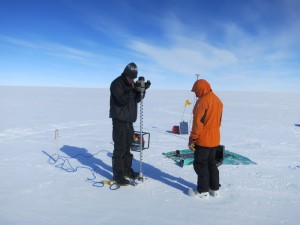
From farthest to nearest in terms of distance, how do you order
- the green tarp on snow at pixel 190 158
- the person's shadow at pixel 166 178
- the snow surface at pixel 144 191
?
the green tarp on snow at pixel 190 158 → the person's shadow at pixel 166 178 → the snow surface at pixel 144 191

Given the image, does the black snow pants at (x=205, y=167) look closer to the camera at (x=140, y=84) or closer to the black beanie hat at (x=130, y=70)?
the camera at (x=140, y=84)

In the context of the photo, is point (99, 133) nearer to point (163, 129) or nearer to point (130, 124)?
point (163, 129)

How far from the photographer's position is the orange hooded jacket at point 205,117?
4246 millimetres

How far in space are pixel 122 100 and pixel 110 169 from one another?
6.56ft

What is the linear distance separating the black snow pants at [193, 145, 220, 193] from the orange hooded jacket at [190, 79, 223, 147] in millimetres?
135

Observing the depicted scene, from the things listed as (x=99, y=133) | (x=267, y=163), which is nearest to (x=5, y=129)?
(x=99, y=133)

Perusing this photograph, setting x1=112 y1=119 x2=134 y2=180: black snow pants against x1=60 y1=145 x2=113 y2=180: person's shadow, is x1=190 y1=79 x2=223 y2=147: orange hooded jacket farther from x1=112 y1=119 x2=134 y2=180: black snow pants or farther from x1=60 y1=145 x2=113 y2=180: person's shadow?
x1=60 y1=145 x2=113 y2=180: person's shadow

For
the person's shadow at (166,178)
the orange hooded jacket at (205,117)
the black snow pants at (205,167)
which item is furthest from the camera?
the person's shadow at (166,178)

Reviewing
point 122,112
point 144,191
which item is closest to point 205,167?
point 144,191

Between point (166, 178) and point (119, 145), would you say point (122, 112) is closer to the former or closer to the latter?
point (119, 145)

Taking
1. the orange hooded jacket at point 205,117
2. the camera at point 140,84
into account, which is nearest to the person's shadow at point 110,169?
the orange hooded jacket at point 205,117

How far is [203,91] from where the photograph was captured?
14.2 feet

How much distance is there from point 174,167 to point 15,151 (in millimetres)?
4204

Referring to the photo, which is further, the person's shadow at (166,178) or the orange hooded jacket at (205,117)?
the person's shadow at (166,178)
